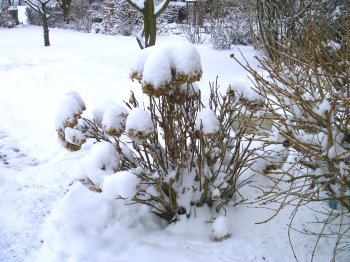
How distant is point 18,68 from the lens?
9398 mm

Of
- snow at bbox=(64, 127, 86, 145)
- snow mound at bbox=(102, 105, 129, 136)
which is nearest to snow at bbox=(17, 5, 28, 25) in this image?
snow at bbox=(64, 127, 86, 145)

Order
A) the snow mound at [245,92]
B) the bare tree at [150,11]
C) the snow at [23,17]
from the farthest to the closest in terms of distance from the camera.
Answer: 1. the snow at [23,17]
2. the bare tree at [150,11]
3. the snow mound at [245,92]

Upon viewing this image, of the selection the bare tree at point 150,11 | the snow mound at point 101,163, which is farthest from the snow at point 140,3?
the snow mound at point 101,163

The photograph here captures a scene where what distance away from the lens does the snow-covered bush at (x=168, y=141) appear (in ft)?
7.63

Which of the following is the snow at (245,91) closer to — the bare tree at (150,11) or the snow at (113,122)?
the snow at (113,122)

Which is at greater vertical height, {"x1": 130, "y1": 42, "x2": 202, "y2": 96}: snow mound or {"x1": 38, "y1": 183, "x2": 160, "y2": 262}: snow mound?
{"x1": 130, "y1": 42, "x2": 202, "y2": 96}: snow mound

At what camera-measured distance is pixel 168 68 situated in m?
2.31

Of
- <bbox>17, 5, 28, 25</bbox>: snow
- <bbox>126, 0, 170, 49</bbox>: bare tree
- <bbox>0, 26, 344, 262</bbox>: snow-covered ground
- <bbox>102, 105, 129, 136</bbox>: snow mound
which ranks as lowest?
<bbox>0, 26, 344, 262</bbox>: snow-covered ground

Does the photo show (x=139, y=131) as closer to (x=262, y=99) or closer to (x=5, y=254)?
(x=262, y=99)

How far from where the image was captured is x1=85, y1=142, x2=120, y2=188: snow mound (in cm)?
251

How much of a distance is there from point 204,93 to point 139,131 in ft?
15.0

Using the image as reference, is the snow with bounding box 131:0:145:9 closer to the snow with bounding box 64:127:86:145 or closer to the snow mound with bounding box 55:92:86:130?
the snow mound with bounding box 55:92:86:130

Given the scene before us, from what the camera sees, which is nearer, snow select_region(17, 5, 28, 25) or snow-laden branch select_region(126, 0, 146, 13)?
snow-laden branch select_region(126, 0, 146, 13)

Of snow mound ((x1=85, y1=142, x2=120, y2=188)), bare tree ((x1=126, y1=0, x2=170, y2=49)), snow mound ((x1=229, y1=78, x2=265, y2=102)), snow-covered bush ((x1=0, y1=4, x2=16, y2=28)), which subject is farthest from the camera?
snow-covered bush ((x1=0, y1=4, x2=16, y2=28))
